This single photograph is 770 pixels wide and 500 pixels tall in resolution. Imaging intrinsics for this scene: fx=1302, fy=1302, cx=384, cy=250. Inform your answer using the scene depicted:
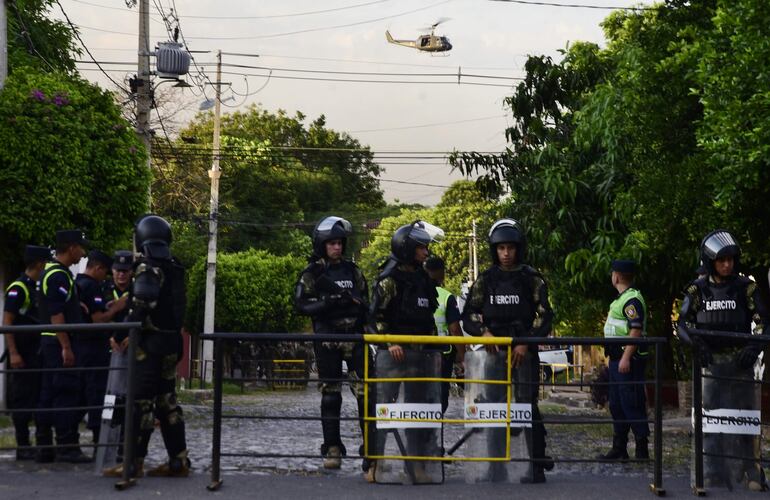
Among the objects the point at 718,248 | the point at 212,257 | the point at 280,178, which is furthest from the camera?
the point at 280,178

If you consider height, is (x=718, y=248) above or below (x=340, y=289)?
above

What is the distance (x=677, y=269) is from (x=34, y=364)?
11951 mm

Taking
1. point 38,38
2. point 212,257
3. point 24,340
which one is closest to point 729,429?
point 24,340

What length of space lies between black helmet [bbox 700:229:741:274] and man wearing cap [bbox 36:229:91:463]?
507 cm

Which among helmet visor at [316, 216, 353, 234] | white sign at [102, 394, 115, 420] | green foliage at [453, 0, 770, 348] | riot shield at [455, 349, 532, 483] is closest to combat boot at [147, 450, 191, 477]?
white sign at [102, 394, 115, 420]

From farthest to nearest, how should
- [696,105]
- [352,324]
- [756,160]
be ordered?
[696,105]
[756,160]
[352,324]

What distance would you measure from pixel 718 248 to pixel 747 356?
0.94 meters

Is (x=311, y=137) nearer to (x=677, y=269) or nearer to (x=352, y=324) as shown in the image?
(x=677, y=269)

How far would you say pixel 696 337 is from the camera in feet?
30.1

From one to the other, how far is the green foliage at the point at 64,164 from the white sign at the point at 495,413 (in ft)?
31.2

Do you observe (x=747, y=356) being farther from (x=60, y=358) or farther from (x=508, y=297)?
(x=60, y=358)

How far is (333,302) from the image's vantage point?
10.6 meters

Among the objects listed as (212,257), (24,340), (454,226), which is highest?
(454,226)

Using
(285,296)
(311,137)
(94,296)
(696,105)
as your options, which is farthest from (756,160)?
(311,137)
